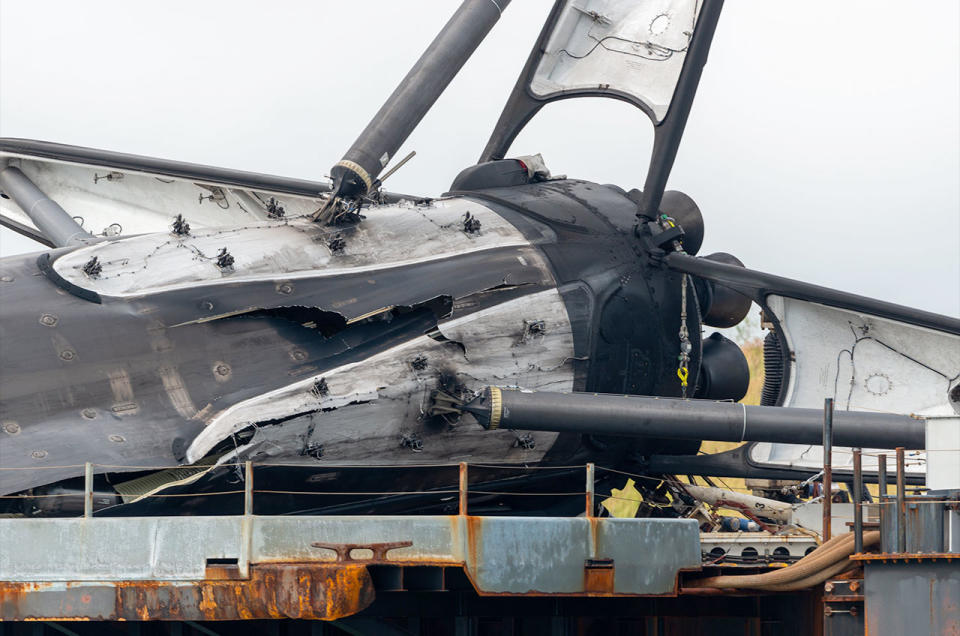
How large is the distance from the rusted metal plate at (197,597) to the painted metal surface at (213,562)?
0.01 meters

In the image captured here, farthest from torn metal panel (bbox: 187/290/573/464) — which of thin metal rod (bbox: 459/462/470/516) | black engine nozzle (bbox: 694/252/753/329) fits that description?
black engine nozzle (bbox: 694/252/753/329)

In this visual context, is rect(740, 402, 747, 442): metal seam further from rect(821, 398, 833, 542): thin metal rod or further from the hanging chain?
rect(821, 398, 833, 542): thin metal rod

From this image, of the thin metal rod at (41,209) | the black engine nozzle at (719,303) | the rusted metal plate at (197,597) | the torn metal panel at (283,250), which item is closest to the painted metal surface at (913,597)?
the rusted metal plate at (197,597)

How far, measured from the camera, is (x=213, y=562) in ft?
49.9

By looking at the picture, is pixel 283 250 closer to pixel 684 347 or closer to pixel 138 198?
pixel 684 347

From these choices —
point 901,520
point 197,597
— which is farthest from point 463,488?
point 901,520

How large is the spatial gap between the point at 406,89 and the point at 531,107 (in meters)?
3.83

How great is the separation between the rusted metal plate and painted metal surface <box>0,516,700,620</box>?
11 mm

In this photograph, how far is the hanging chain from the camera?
2164 cm

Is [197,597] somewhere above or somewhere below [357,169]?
below

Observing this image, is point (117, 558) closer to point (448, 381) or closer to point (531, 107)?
point (448, 381)

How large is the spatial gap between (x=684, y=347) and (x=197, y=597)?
9.45 m

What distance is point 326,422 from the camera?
59.0 ft

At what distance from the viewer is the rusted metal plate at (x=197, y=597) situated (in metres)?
14.9
